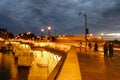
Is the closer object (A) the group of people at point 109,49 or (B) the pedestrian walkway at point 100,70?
(B) the pedestrian walkway at point 100,70

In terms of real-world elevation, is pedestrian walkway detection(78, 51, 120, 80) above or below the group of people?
below

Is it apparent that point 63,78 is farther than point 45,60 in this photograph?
No

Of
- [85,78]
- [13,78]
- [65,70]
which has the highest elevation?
[65,70]

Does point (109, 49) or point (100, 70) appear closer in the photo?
point (100, 70)

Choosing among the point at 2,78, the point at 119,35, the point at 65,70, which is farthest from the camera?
the point at 2,78

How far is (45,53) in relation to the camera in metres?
59.2

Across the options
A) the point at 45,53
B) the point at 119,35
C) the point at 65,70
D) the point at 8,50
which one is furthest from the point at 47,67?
the point at 8,50

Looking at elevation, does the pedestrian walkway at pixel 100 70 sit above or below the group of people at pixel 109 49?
below

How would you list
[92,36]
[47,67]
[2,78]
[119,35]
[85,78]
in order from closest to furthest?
1. [85,78]
2. [119,35]
3. [47,67]
4. [2,78]
5. [92,36]

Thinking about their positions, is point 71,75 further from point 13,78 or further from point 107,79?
point 13,78

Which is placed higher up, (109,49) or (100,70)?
(109,49)

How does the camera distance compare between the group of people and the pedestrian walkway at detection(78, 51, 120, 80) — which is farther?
the group of people

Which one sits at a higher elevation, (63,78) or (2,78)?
(63,78)

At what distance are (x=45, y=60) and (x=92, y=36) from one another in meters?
32.1
